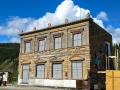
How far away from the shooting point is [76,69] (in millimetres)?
23406

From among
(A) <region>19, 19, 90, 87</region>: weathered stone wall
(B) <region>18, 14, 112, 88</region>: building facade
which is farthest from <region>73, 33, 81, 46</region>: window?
(A) <region>19, 19, 90, 87</region>: weathered stone wall

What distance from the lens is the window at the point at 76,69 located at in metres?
23.0

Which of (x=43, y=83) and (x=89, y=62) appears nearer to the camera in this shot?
(x=89, y=62)

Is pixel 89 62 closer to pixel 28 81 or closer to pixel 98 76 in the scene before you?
pixel 98 76

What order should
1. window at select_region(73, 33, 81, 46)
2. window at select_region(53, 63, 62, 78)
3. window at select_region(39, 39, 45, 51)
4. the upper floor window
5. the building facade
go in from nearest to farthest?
the building facade
window at select_region(73, 33, 81, 46)
window at select_region(53, 63, 62, 78)
the upper floor window
window at select_region(39, 39, 45, 51)

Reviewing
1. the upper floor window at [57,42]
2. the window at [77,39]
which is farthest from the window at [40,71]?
the window at [77,39]

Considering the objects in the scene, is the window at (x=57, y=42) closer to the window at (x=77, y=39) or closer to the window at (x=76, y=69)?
the window at (x=77, y=39)

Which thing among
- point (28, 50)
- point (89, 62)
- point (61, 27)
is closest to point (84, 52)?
point (89, 62)

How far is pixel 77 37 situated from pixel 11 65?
7138 centimetres

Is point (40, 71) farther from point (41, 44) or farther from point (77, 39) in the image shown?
point (77, 39)

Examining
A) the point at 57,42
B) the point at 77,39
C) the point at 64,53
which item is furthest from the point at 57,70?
the point at 77,39

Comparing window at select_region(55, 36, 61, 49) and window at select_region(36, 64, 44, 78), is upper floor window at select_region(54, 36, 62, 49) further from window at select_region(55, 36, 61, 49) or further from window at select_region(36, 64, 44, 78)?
window at select_region(36, 64, 44, 78)

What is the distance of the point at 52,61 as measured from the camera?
2602 cm

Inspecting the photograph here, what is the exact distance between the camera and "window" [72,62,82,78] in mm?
23048
